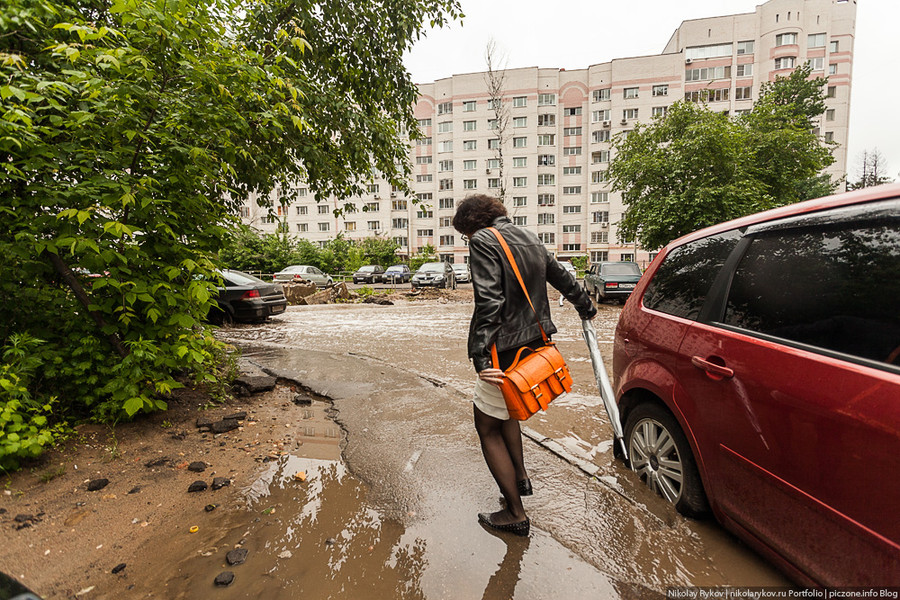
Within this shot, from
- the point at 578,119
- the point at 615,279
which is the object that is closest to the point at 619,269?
the point at 615,279

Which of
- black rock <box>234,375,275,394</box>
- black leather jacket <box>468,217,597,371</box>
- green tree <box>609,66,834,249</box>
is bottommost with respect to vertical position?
black rock <box>234,375,275,394</box>

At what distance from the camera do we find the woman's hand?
2.17m

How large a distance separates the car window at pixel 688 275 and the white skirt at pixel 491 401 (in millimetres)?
1257

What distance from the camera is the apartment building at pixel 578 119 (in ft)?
147

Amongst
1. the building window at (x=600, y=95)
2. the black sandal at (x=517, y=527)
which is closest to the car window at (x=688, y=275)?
the black sandal at (x=517, y=527)

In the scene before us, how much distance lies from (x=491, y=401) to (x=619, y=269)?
54.3 ft

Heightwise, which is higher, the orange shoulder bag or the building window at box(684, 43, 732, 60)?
the building window at box(684, 43, 732, 60)

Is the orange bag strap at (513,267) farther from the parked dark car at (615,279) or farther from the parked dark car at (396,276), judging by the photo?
the parked dark car at (396,276)

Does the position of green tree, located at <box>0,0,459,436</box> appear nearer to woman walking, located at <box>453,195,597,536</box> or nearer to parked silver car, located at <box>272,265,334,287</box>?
woman walking, located at <box>453,195,597,536</box>

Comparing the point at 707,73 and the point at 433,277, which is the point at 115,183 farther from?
the point at 707,73

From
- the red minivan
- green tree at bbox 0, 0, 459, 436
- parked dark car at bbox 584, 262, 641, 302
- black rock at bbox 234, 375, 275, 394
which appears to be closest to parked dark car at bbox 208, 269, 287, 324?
black rock at bbox 234, 375, 275, 394

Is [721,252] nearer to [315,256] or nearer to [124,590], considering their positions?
[124,590]

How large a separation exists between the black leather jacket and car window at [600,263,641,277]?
622 inches

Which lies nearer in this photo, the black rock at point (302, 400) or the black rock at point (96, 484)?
the black rock at point (96, 484)
